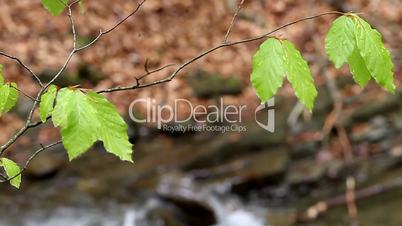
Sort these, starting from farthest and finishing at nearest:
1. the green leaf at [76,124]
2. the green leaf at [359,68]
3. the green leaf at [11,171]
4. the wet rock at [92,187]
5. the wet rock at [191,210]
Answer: the wet rock at [92,187] < the wet rock at [191,210] < the green leaf at [11,171] < the green leaf at [359,68] < the green leaf at [76,124]

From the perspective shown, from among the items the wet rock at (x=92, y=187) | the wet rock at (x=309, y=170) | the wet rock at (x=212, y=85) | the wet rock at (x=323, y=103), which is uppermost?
the wet rock at (x=212, y=85)

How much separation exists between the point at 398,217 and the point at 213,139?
2.48 meters

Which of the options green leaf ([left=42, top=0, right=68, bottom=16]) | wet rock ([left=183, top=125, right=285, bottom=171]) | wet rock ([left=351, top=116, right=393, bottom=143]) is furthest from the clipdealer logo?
green leaf ([left=42, top=0, right=68, bottom=16])

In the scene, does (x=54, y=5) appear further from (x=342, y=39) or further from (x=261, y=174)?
(x=261, y=174)

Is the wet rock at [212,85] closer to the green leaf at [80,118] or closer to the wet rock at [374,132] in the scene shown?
the wet rock at [374,132]

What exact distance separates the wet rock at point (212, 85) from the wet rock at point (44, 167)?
2.43 metres

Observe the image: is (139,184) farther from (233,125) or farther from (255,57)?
(255,57)

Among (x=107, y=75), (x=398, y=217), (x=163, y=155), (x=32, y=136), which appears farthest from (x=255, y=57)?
(x=107, y=75)

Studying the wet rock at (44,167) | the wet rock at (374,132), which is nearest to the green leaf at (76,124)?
the wet rock at (44,167)

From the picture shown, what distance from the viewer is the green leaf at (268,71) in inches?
→ 54.6

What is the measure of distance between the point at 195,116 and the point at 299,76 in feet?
20.1

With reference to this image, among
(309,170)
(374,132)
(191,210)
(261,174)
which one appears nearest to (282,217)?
(261,174)

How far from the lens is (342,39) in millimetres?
1436

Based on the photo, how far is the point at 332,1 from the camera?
9547 mm
